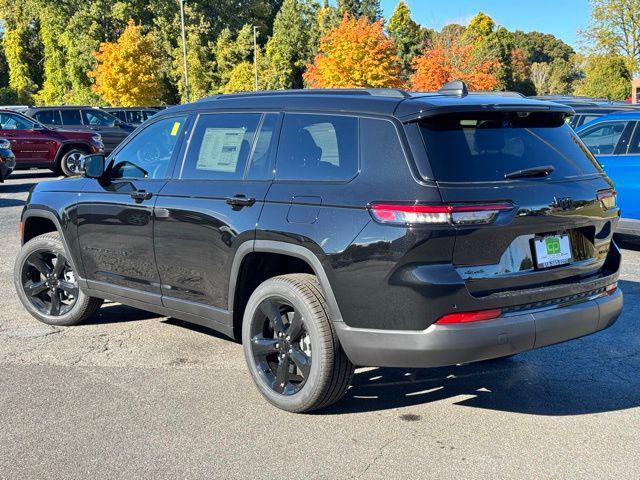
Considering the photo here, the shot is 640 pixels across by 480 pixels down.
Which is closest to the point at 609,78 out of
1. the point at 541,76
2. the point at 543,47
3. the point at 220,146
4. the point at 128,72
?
the point at 128,72

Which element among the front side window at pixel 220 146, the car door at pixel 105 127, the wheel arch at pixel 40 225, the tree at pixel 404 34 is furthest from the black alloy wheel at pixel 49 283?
the tree at pixel 404 34

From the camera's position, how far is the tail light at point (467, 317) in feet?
11.6

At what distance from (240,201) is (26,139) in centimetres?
1698

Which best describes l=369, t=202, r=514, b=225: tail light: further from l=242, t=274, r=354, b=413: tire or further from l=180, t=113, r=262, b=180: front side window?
l=180, t=113, r=262, b=180: front side window

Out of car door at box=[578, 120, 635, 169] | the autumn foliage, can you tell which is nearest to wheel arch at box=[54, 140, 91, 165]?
car door at box=[578, 120, 635, 169]

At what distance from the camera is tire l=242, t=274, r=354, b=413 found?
3.92 metres

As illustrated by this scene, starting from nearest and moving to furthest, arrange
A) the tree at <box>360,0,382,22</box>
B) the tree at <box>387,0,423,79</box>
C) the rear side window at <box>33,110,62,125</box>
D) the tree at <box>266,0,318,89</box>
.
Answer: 1. the rear side window at <box>33,110,62,125</box>
2. the tree at <box>387,0,423,79</box>
3. the tree at <box>266,0,318,89</box>
4. the tree at <box>360,0,382,22</box>

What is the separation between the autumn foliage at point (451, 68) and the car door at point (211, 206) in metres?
33.0

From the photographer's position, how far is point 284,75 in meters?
54.4

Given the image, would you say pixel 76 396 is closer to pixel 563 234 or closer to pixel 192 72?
pixel 563 234

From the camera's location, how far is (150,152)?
5.32 m

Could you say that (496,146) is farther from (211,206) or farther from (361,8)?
(361,8)

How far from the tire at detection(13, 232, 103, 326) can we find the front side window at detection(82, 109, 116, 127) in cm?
1754

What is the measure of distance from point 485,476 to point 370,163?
169cm
